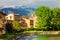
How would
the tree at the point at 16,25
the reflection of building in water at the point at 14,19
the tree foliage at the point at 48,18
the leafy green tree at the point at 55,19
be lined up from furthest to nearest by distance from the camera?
the tree foliage at the point at 48,18 → the leafy green tree at the point at 55,19 → the tree at the point at 16,25 → the reflection of building in water at the point at 14,19

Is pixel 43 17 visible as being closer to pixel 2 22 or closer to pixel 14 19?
pixel 14 19

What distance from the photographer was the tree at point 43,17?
16883 millimetres

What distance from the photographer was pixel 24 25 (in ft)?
52.2

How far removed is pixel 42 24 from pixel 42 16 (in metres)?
1.23

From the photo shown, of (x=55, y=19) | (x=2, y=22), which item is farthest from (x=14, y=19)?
(x=55, y=19)

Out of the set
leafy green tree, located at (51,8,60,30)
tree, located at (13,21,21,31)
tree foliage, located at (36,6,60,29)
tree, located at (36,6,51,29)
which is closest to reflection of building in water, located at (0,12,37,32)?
tree, located at (13,21,21,31)

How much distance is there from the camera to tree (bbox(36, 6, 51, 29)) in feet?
55.4

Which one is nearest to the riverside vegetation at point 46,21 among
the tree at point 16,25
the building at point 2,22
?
the tree at point 16,25

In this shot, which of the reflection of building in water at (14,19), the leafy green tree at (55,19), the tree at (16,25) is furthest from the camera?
the leafy green tree at (55,19)

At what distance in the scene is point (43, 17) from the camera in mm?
18047

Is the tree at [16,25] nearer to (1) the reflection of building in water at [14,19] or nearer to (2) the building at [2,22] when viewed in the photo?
(1) the reflection of building in water at [14,19]

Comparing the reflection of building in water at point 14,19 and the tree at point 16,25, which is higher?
the reflection of building in water at point 14,19

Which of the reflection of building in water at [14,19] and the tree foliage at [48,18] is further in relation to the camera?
the tree foliage at [48,18]

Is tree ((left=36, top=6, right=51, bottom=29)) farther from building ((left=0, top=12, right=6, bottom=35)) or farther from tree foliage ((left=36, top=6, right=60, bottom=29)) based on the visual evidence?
building ((left=0, top=12, right=6, bottom=35))
